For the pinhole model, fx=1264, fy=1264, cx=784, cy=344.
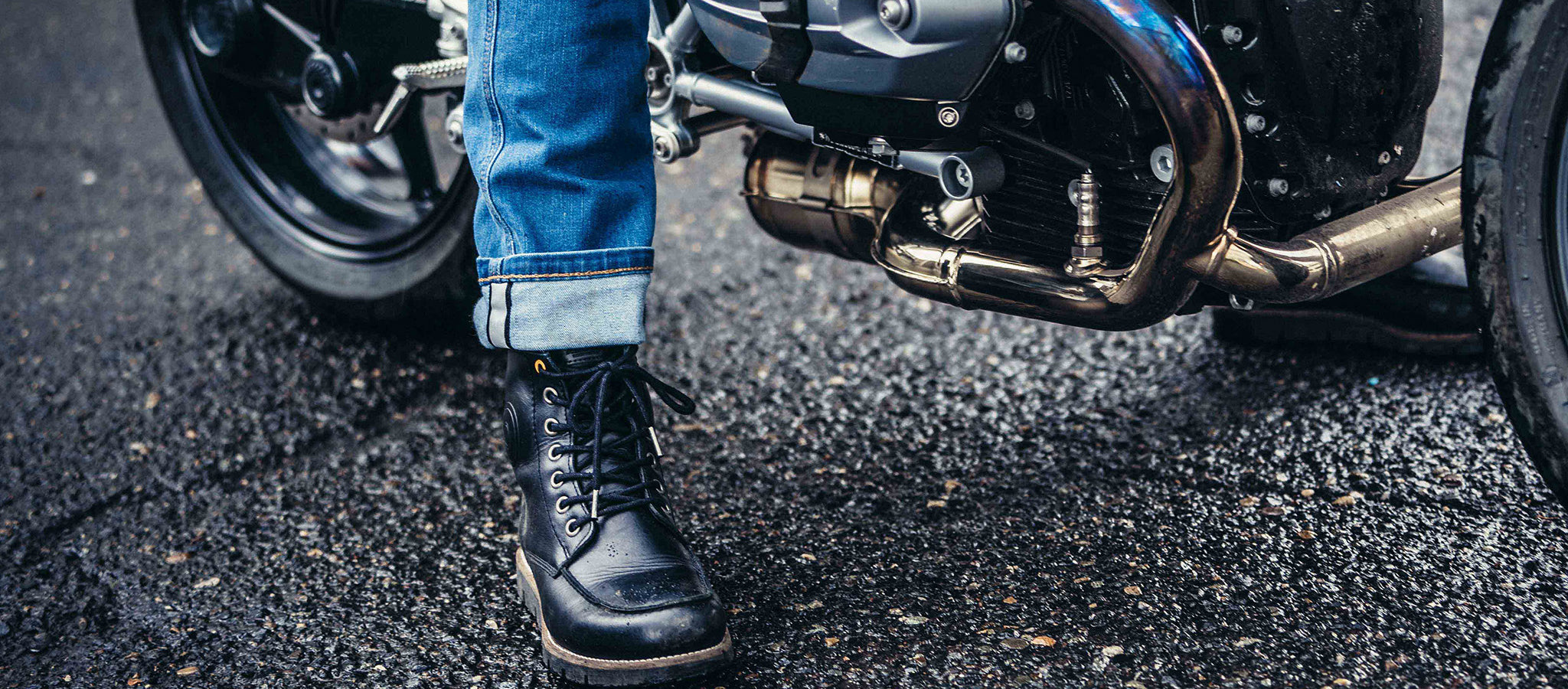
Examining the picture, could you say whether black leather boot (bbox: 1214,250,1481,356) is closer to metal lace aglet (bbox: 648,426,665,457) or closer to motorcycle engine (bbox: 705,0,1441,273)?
motorcycle engine (bbox: 705,0,1441,273)

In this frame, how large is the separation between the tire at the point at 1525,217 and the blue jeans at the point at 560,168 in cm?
72

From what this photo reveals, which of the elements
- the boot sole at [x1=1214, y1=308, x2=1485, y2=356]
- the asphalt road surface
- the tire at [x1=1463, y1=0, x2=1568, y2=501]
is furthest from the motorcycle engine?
the boot sole at [x1=1214, y1=308, x2=1485, y2=356]

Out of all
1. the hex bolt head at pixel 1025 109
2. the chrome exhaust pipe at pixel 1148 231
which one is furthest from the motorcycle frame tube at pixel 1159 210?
the hex bolt head at pixel 1025 109

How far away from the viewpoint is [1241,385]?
5.26 feet

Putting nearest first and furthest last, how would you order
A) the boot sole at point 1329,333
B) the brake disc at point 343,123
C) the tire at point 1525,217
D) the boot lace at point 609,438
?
1. the tire at point 1525,217
2. the boot lace at point 609,438
3. the boot sole at point 1329,333
4. the brake disc at point 343,123

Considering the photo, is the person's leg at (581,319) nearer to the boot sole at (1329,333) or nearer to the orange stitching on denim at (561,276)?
the orange stitching on denim at (561,276)

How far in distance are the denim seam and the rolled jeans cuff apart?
0.03 meters

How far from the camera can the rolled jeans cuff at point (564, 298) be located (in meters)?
1.17

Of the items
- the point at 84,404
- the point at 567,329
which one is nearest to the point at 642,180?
the point at 567,329

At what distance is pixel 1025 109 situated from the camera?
115 cm

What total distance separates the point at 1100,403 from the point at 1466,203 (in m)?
0.61

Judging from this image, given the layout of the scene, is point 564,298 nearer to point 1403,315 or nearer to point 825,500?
point 825,500

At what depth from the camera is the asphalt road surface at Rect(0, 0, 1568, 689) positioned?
115cm

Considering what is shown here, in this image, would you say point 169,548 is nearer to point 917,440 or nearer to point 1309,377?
point 917,440
